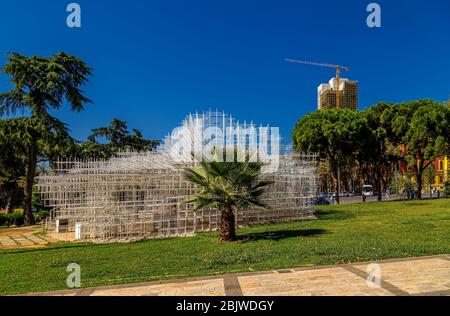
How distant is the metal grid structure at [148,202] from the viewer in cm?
1419

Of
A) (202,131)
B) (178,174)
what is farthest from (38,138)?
(202,131)

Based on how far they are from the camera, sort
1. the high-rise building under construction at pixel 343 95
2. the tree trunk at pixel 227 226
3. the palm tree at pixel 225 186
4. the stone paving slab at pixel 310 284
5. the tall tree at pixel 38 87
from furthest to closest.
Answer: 1. the high-rise building under construction at pixel 343 95
2. the tall tree at pixel 38 87
3. the tree trunk at pixel 227 226
4. the palm tree at pixel 225 186
5. the stone paving slab at pixel 310 284

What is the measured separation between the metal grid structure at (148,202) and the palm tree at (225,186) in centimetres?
188

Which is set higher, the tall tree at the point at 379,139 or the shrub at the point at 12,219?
the tall tree at the point at 379,139

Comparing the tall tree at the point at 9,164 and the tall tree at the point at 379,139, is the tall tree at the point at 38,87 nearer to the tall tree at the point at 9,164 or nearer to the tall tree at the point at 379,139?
the tall tree at the point at 9,164

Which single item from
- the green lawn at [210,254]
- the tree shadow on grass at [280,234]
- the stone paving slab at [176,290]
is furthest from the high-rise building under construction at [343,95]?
the stone paving slab at [176,290]

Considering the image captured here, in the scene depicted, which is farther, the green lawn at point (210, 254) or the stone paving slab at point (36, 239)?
the stone paving slab at point (36, 239)

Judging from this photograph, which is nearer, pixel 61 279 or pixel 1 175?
pixel 61 279

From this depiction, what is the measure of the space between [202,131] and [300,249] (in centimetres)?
607

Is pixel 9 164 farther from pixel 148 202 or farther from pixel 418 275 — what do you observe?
pixel 418 275

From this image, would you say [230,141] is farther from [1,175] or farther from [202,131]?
[1,175]

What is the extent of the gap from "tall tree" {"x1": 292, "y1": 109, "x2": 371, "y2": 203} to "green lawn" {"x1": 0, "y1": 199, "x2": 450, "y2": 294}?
1572 cm

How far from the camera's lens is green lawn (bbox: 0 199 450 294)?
748 centimetres

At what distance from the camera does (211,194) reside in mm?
11453
